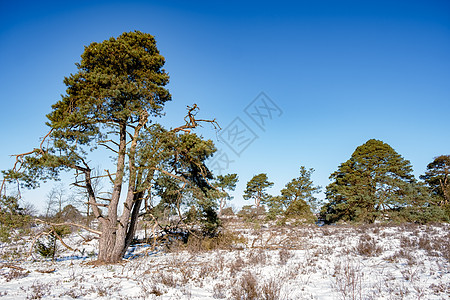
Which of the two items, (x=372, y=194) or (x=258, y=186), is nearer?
(x=372, y=194)

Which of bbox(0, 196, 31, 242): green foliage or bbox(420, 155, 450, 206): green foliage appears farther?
bbox(420, 155, 450, 206): green foliage

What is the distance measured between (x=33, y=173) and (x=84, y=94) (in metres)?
3.66

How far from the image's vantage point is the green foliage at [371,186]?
1928 centimetres

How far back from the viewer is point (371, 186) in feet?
67.7

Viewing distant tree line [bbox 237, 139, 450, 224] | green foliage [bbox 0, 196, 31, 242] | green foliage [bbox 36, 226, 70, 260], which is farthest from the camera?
distant tree line [bbox 237, 139, 450, 224]

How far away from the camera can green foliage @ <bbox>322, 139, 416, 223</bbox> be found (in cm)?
1928

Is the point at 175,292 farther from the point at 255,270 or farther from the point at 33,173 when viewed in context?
the point at 33,173

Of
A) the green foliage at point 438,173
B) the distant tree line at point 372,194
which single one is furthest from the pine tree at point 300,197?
the green foliage at point 438,173

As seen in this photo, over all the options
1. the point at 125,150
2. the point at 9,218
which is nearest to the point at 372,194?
the point at 125,150

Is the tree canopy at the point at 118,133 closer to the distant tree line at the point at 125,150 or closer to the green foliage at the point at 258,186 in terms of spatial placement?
the distant tree line at the point at 125,150

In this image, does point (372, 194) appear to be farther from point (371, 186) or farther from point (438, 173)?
point (438, 173)

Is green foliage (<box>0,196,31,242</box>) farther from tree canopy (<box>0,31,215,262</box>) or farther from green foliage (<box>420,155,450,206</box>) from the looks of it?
green foliage (<box>420,155,450,206</box>)

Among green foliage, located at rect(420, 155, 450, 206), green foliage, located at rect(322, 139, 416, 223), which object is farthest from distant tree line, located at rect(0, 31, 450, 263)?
green foliage, located at rect(420, 155, 450, 206)

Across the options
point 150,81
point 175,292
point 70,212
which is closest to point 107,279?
point 175,292
